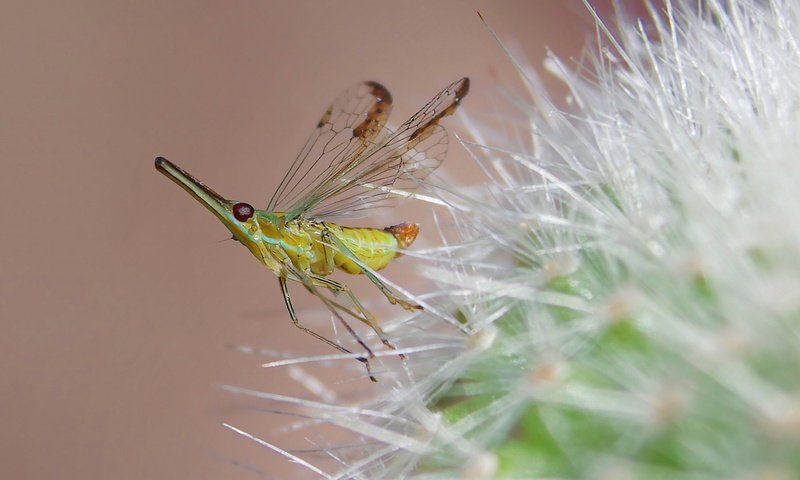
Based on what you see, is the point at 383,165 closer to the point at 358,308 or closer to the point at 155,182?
the point at 358,308

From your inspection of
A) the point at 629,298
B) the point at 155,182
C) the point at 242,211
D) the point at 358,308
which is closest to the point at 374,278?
the point at 358,308

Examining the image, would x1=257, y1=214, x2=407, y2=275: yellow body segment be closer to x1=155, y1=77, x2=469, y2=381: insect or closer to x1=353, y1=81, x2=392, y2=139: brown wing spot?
x1=155, y1=77, x2=469, y2=381: insect

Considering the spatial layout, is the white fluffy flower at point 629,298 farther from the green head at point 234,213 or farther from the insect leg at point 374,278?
the green head at point 234,213

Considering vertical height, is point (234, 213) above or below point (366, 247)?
above

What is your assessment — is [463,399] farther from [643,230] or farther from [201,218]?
[201,218]

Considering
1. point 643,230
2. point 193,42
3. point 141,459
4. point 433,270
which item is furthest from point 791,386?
point 193,42

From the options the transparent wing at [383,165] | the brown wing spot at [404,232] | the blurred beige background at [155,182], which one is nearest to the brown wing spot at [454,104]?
the transparent wing at [383,165]
